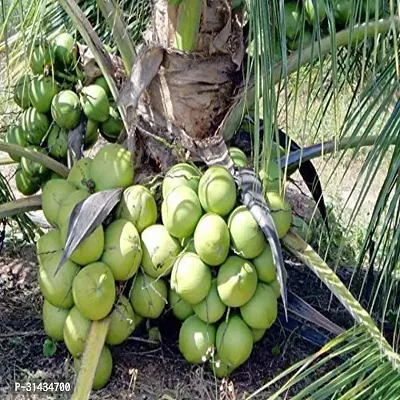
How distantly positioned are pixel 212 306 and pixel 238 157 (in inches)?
13.7

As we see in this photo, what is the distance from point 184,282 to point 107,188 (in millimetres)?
283

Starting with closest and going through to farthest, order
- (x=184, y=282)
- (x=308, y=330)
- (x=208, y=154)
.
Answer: (x=184, y=282) < (x=208, y=154) < (x=308, y=330)

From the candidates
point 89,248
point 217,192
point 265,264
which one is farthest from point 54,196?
point 265,264

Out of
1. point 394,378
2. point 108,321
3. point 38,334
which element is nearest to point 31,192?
point 38,334

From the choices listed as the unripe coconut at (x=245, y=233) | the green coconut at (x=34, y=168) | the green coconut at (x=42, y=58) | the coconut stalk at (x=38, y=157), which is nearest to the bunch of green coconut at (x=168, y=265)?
the unripe coconut at (x=245, y=233)

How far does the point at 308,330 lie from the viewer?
2.05 metres

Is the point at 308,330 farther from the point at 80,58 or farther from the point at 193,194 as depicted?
the point at 80,58

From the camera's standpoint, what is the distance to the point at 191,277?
1.74 metres

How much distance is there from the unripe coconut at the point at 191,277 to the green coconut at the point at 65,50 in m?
0.65

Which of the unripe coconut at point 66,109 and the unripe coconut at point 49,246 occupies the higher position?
the unripe coconut at point 66,109

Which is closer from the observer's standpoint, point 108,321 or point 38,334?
point 108,321

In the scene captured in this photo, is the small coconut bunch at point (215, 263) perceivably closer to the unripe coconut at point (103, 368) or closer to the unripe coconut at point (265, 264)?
the unripe coconut at point (265, 264)

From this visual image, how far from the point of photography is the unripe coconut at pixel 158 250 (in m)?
1.79

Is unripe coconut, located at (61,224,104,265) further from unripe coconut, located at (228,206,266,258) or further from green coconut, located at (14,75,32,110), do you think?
green coconut, located at (14,75,32,110)
